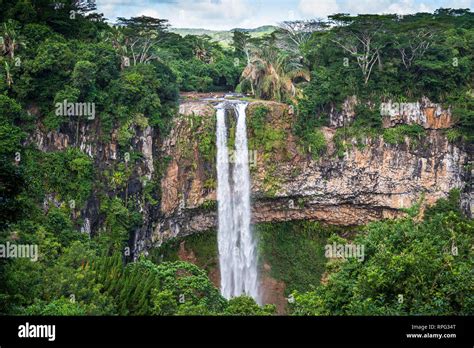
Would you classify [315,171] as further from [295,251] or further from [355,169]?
[295,251]

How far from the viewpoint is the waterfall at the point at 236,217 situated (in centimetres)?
2447

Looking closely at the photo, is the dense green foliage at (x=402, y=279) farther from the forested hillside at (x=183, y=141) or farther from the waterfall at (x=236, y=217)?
the waterfall at (x=236, y=217)

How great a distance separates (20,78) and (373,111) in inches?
543

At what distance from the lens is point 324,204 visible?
2578cm

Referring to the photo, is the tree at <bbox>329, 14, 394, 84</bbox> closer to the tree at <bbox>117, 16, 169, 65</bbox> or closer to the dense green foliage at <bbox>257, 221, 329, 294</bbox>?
the dense green foliage at <bbox>257, 221, 329, 294</bbox>

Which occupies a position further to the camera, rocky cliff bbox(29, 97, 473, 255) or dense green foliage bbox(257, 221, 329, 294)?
dense green foliage bbox(257, 221, 329, 294)

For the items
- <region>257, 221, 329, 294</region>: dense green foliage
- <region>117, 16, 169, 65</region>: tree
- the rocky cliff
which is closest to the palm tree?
the rocky cliff

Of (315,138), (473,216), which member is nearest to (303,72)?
(315,138)

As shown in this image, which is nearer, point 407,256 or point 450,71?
point 407,256

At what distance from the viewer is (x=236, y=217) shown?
25109 mm

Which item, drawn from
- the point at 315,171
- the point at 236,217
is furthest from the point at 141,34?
the point at 315,171

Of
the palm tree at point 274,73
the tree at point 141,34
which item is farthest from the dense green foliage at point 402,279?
the tree at point 141,34

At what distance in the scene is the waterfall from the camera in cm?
2447
